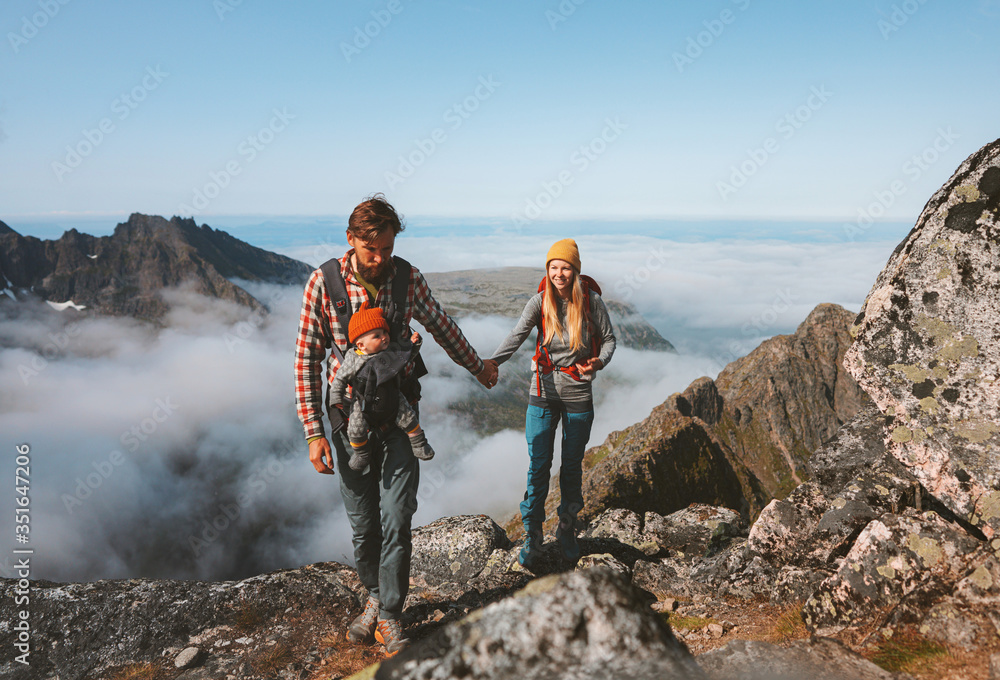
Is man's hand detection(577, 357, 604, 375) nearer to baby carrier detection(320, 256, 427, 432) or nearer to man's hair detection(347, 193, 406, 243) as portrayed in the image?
baby carrier detection(320, 256, 427, 432)

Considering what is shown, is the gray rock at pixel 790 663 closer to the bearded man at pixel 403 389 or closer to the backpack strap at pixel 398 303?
the bearded man at pixel 403 389

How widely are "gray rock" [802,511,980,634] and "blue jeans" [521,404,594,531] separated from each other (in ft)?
11.0

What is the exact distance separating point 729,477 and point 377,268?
1597 inches

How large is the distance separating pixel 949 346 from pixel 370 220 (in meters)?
6.50

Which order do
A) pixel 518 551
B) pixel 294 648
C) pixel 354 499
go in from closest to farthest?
pixel 354 499 → pixel 294 648 → pixel 518 551

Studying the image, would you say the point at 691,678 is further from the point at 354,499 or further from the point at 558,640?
the point at 354,499

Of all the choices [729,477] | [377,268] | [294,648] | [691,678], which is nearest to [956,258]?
[691,678]

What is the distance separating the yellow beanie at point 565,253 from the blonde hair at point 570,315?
0.53 ft

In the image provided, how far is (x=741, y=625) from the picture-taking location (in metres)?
5.74

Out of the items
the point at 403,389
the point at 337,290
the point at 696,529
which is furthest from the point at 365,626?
the point at 696,529

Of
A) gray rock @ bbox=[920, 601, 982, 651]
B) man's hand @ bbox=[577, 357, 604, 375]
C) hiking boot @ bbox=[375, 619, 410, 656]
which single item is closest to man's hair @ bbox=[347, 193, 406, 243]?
man's hand @ bbox=[577, 357, 604, 375]

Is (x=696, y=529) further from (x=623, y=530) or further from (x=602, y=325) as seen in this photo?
(x=602, y=325)

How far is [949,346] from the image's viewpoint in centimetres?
569

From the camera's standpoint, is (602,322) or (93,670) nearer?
(93,670)
